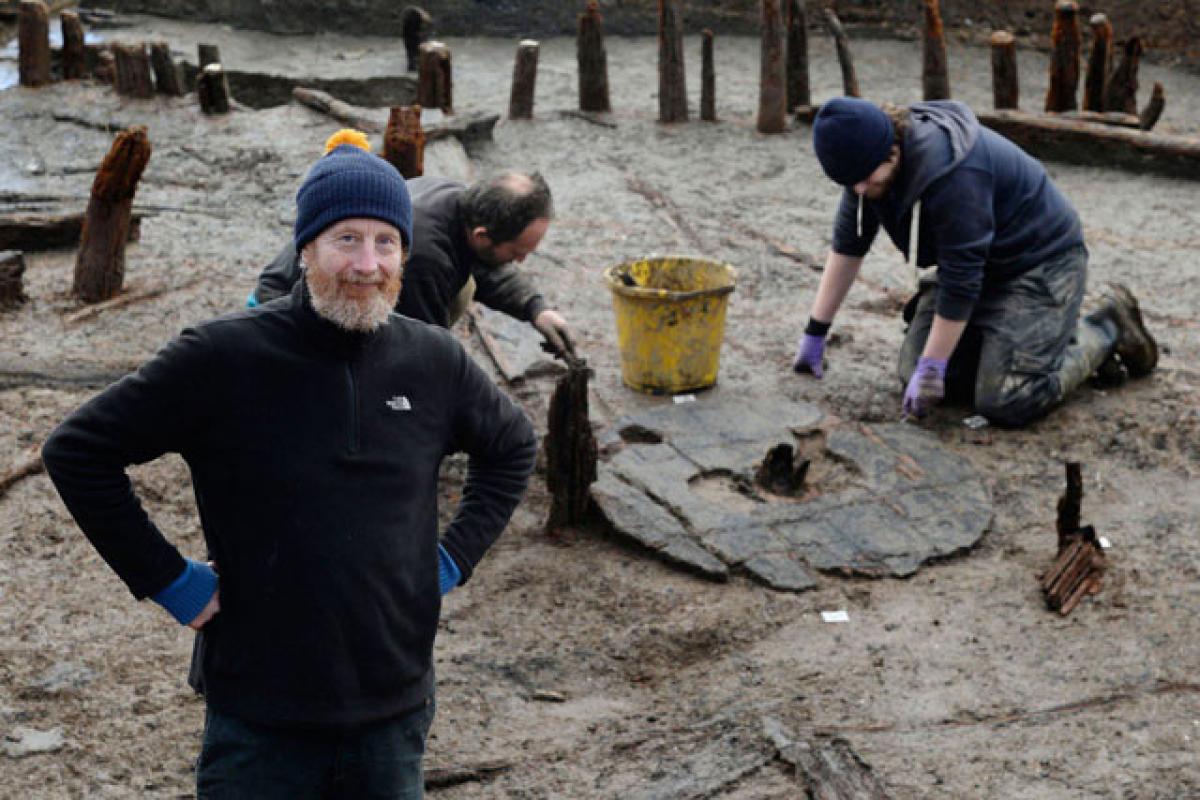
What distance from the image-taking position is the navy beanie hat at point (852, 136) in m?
5.82

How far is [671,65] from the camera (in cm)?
1171

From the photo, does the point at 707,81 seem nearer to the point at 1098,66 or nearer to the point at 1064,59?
the point at 1064,59

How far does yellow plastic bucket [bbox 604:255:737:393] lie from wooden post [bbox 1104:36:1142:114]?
5531 millimetres

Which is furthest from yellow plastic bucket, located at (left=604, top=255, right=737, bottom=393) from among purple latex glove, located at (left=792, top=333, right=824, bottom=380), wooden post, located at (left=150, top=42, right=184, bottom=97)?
wooden post, located at (left=150, top=42, right=184, bottom=97)

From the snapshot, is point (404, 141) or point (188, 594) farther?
point (404, 141)

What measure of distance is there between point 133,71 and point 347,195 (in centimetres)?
987

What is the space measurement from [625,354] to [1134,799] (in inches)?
137

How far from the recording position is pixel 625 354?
22.5ft

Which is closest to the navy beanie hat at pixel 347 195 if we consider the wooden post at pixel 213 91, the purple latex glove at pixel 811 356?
the purple latex glove at pixel 811 356

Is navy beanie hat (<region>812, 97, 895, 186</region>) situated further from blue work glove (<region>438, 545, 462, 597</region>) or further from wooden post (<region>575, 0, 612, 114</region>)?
wooden post (<region>575, 0, 612, 114</region>)

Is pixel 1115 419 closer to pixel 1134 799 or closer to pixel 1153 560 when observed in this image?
pixel 1153 560

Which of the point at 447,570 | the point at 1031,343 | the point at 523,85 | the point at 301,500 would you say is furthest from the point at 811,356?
the point at 523,85

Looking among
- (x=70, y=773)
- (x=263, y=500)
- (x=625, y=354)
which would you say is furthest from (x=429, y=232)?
(x=263, y=500)

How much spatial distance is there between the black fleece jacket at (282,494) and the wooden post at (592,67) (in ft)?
31.1
